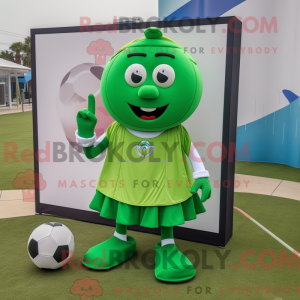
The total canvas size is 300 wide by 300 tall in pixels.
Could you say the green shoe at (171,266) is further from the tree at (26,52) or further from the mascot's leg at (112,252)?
the tree at (26,52)

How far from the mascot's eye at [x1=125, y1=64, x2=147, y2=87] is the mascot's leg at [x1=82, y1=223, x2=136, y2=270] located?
1219 mm

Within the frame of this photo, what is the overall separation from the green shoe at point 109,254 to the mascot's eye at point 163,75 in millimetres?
1328

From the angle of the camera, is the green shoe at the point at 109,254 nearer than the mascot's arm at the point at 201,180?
No

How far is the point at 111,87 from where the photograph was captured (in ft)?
8.86

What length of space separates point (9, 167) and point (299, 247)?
4.74 meters

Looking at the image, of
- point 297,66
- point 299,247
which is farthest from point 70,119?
point 297,66

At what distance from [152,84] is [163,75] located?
0.10m

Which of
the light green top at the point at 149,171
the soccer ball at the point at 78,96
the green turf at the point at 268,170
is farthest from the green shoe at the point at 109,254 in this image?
the green turf at the point at 268,170

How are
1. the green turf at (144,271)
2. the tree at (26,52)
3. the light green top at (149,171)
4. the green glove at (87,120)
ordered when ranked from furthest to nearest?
the tree at (26,52), the light green top at (149,171), the green glove at (87,120), the green turf at (144,271)

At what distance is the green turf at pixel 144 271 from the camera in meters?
2.56

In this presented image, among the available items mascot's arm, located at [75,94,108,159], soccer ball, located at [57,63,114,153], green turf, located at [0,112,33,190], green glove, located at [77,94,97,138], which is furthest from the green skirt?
green turf, located at [0,112,33,190]

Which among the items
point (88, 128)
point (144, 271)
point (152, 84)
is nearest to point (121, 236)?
point (144, 271)

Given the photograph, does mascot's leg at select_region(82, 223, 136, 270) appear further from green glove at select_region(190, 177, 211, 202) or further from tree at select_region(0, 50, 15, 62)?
tree at select_region(0, 50, 15, 62)

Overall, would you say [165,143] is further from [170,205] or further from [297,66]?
[297,66]
